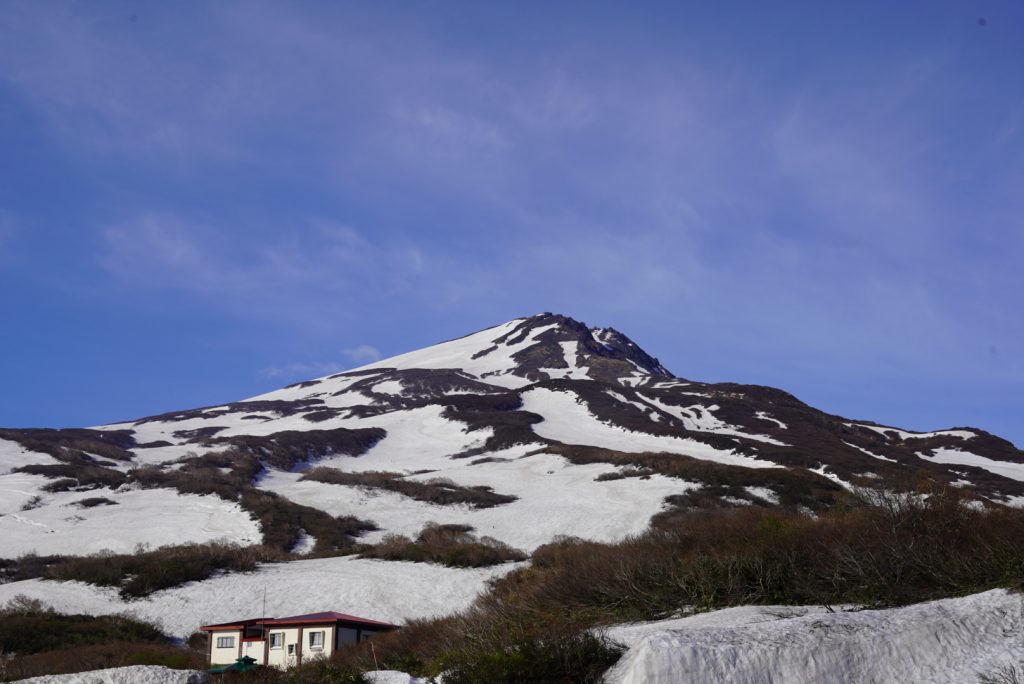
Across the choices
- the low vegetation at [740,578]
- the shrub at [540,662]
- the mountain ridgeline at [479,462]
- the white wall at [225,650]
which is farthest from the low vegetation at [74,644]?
the mountain ridgeline at [479,462]

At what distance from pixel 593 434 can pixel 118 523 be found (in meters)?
44.5

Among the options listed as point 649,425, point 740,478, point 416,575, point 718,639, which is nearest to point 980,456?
point 649,425

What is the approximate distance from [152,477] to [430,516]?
1958cm

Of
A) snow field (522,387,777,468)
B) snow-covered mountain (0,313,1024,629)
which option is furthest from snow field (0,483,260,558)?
snow field (522,387,777,468)

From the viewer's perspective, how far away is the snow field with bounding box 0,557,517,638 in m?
27.7

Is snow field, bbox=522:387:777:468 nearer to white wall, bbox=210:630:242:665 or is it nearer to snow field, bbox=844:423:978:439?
snow field, bbox=844:423:978:439

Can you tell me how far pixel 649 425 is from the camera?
76438 millimetres

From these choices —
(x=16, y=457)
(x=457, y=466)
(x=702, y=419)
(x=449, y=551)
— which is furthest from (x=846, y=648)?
(x=702, y=419)

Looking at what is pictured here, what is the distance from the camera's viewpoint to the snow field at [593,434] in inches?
2482

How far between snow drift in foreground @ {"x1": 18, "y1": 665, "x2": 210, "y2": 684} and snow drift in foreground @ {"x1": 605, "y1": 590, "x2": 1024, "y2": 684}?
7676 millimetres

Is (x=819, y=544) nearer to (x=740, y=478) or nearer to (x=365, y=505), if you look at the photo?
(x=740, y=478)

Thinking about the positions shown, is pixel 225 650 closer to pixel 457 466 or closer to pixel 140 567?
pixel 140 567

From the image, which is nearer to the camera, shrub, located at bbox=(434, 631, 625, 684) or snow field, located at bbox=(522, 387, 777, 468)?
shrub, located at bbox=(434, 631, 625, 684)

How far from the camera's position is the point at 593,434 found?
75500 millimetres
